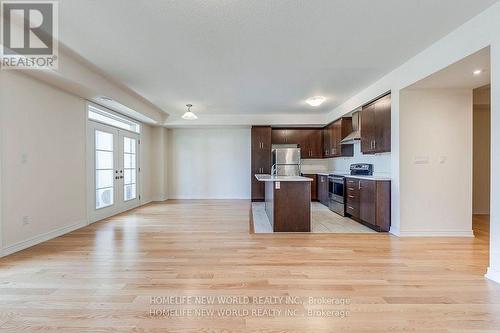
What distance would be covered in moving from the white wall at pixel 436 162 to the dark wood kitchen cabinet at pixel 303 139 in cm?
403

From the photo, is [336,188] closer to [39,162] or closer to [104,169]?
[104,169]

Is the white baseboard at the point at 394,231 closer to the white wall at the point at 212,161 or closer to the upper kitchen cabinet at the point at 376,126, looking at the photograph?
the upper kitchen cabinet at the point at 376,126

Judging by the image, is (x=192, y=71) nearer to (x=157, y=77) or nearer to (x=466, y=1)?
(x=157, y=77)

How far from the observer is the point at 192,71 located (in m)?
4.13

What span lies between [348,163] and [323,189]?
991 mm

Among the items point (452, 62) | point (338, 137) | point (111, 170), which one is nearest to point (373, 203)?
point (452, 62)

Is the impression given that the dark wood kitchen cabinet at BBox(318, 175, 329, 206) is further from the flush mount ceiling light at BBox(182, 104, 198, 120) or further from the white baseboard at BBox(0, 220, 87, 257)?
the white baseboard at BBox(0, 220, 87, 257)

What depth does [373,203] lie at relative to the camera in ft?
14.2

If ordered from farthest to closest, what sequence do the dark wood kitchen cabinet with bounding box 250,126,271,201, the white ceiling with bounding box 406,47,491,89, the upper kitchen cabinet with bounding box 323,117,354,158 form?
the dark wood kitchen cabinet with bounding box 250,126,271,201, the upper kitchen cabinet with bounding box 323,117,354,158, the white ceiling with bounding box 406,47,491,89

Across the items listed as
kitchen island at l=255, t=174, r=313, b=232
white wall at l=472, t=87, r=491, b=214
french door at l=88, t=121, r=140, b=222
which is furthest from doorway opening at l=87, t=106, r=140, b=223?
white wall at l=472, t=87, r=491, b=214

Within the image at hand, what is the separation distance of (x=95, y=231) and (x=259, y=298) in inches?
139

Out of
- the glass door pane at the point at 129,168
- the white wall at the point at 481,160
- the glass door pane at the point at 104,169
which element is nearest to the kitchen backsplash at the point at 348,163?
the white wall at the point at 481,160

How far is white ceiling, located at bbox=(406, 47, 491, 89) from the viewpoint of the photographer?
2852 mm

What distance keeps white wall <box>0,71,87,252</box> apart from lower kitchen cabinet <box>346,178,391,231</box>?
5.18 m
